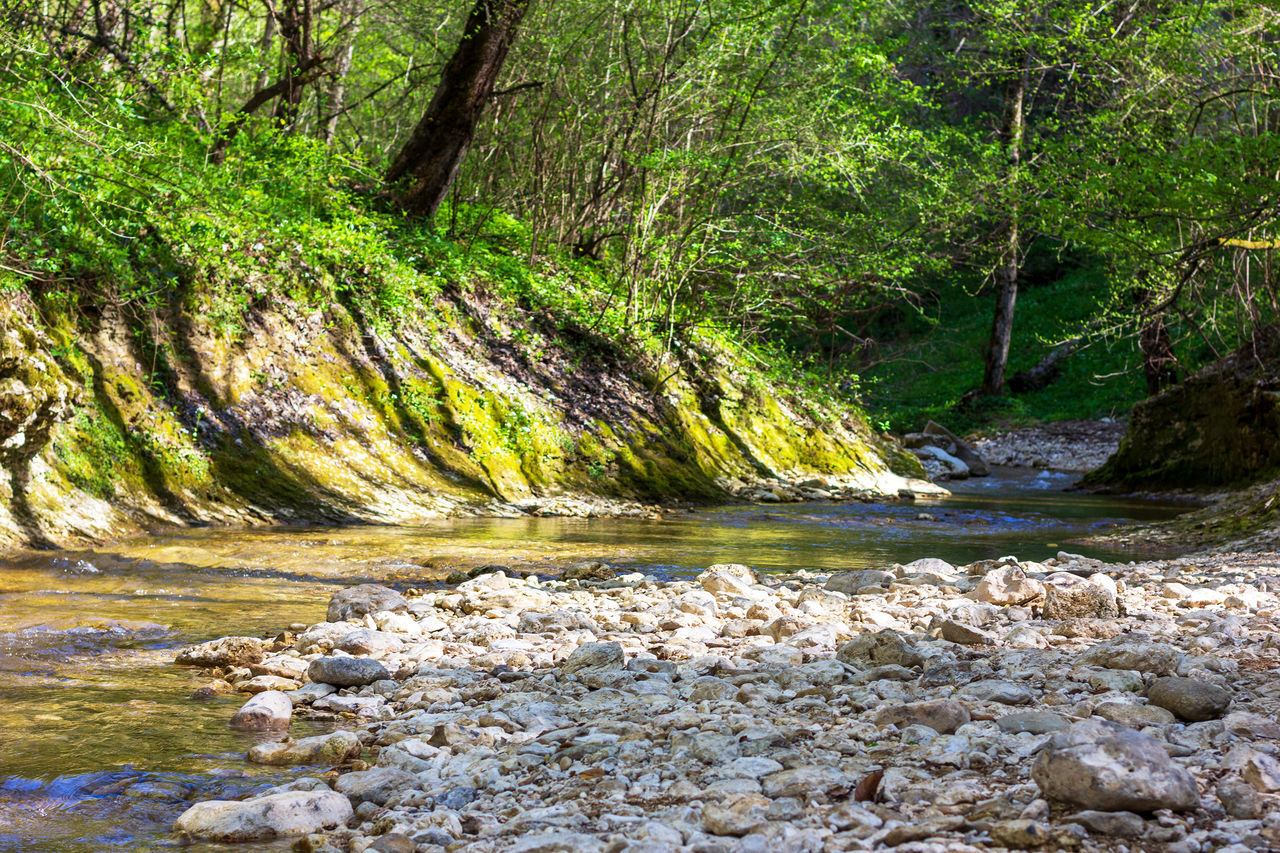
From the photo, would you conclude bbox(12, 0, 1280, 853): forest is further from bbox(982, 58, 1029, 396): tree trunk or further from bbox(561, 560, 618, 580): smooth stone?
Answer: bbox(982, 58, 1029, 396): tree trunk

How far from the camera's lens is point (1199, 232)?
10.7m

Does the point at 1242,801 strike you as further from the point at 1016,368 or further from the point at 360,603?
the point at 1016,368

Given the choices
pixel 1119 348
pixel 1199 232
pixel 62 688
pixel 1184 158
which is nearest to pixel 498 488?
pixel 62 688

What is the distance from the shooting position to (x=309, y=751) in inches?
114

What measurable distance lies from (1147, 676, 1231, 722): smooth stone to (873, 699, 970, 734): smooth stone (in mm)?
583

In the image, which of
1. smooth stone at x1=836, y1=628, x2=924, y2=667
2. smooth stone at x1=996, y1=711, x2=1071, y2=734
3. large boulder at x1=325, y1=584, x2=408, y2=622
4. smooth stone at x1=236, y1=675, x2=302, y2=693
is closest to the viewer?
smooth stone at x1=996, y1=711, x2=1071, y2=734

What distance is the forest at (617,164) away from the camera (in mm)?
8008

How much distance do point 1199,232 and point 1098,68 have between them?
4.62 metres

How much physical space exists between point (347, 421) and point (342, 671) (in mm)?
4963

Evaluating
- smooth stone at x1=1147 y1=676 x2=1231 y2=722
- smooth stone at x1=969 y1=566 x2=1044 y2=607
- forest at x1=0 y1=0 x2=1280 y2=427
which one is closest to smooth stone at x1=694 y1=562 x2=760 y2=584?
smooth stone at x1=969 y1=566 x2=1044 y2=607

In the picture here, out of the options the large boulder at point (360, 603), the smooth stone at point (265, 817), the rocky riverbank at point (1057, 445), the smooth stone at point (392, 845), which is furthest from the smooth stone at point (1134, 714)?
the rocky riverbank at point (1057, 445)

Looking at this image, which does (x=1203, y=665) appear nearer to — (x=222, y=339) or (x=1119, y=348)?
(x=222, y=339)

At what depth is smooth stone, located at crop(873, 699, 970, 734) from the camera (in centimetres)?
283

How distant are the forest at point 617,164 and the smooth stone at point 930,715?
6.05 meters
